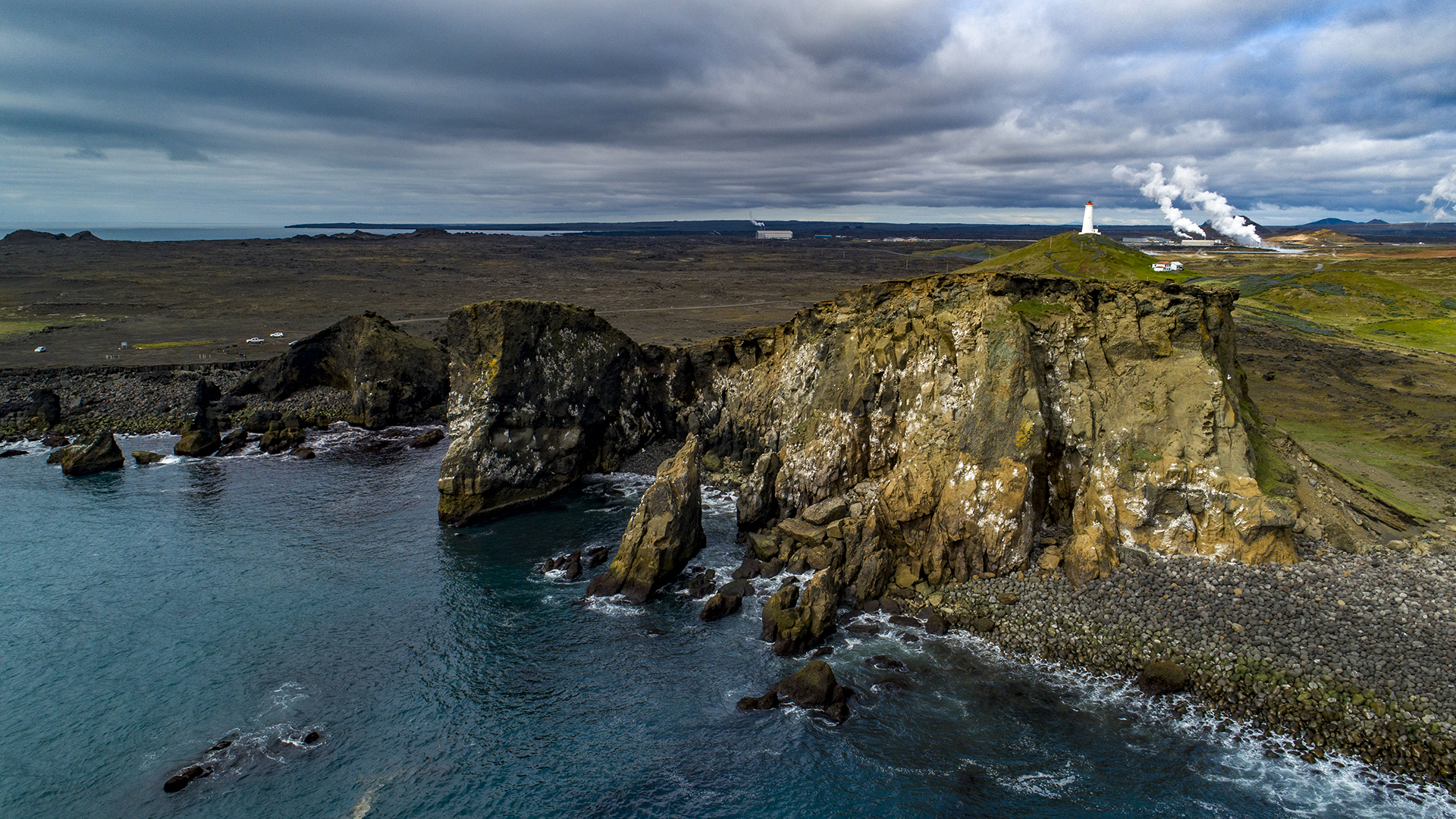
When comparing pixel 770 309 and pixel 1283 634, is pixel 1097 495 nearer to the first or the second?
pixel 1283 634

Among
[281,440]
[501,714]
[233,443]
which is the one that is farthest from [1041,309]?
[233,443]

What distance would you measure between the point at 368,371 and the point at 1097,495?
194 ft

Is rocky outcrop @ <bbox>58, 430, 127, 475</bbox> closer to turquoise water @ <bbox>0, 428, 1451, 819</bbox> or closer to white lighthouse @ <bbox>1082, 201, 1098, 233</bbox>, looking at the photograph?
turquoise water @ <bbox>0, 428, 1451, 819</bbox>

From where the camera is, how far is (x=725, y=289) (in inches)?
6019

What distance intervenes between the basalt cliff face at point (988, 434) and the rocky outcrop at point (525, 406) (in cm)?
16

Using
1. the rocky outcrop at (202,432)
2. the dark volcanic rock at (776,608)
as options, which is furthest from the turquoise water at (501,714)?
the rocky outcrop at (202,432)

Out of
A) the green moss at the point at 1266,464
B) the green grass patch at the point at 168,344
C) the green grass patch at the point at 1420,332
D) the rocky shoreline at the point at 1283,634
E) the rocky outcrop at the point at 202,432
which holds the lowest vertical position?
the rocky shoreline at the point at 1283,634

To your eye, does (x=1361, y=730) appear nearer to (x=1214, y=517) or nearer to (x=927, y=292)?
(x=1214, y=517)

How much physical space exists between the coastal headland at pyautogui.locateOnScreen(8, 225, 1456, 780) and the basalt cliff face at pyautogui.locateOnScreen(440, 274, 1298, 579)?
0.12 meters

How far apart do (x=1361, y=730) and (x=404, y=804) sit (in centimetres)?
2966

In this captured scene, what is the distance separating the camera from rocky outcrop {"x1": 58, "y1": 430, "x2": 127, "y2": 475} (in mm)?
49109

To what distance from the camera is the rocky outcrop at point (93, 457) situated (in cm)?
4911

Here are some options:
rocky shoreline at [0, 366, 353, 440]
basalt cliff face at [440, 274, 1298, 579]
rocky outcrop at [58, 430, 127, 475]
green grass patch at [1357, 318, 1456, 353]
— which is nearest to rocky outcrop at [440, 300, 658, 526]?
basalt cliff face at [440, 274, 1298, 579]

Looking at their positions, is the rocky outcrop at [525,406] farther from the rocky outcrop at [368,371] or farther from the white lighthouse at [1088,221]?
the white lighthouse at [1088,221]
